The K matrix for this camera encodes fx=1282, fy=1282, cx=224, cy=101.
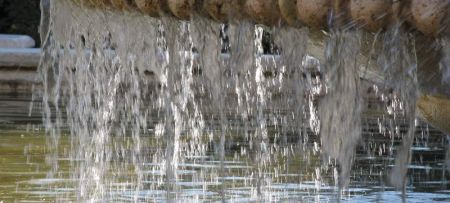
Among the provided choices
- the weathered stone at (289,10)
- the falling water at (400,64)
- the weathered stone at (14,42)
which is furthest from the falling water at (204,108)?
the weathered stone at (14,42)

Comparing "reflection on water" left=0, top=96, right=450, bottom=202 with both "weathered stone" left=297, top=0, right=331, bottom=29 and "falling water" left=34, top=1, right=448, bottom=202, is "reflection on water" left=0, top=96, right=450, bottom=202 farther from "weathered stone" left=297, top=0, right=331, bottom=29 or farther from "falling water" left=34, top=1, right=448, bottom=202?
"weathered stone" left=297, top=0, right=331, bottom=29

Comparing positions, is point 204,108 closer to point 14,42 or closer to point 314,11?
point 14,42

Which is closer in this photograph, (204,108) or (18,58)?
(204,108)

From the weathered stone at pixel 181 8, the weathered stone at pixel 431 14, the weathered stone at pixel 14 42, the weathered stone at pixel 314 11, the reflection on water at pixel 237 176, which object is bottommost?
the reflection on water at pixel 237 176

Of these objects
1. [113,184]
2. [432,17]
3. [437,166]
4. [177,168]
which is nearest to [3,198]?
[113,184]

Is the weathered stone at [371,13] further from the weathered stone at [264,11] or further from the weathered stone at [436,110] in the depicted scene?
the weathered stone at [436,110]

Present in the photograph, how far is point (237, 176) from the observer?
6906 mm

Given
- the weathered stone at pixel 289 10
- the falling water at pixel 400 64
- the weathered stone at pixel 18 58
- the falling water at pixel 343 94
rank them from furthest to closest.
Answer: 1. the weathered stone at pixel 18 58
2. the falling water at pixel 343 94
3. the weathered stone at pixel 289 10
4. the falling water at pixel 400 64

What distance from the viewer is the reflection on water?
6.12 metres

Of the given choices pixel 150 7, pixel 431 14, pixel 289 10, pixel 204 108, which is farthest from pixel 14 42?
pixel 431 14

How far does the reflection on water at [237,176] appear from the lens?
6.12 m

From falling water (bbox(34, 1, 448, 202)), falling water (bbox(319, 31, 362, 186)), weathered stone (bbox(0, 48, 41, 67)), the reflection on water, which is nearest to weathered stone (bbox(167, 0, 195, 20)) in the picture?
falling water (bbox(34, 1, 448, 202))

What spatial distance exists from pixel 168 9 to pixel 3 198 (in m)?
2.43

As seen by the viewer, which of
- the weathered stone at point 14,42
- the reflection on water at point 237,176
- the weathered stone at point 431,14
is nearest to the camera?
the weathered stone at point 431,14
